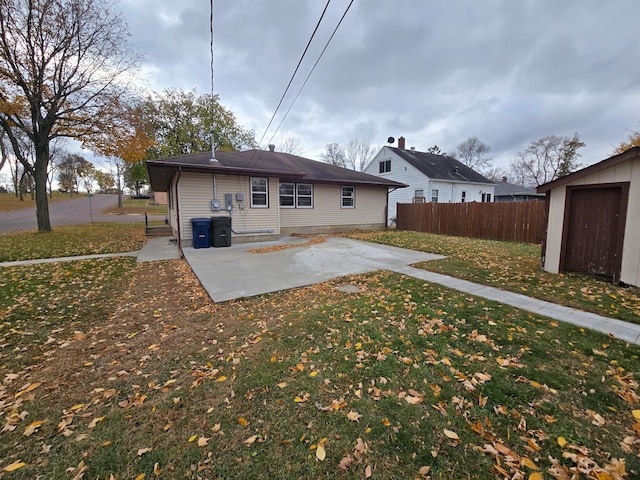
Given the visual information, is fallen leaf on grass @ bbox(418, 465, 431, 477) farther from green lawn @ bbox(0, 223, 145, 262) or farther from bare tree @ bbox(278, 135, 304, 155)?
bare tree @ bbox(278, 135, 304, 155)

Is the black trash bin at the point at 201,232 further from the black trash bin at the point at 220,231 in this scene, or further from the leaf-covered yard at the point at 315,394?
the leaf-covered yard at the point at 315,394

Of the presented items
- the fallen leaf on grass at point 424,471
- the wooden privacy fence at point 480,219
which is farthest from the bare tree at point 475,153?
the fallen leaf on grass at point 424,471

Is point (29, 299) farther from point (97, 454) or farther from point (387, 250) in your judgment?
point (387, 250)

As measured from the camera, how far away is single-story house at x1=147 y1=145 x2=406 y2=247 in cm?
980

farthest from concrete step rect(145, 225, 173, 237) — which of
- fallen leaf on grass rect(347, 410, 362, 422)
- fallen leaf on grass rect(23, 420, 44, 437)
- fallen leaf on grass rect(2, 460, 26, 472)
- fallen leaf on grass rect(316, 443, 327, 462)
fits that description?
fallen leaf on grass rect(316, 443, 327, 462)

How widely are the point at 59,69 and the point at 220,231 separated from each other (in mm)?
11310

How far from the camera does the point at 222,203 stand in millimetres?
10406

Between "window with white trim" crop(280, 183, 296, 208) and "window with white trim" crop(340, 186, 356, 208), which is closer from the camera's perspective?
"window with white trim" crop(280, 183, 296, 208)

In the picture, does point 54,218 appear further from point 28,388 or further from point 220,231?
point 28,388

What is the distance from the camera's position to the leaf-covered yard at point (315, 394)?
1.73 m

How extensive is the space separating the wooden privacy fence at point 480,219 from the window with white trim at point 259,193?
8.59 metres

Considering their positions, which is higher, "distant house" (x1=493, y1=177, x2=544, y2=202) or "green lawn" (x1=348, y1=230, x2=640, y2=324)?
"distant house" (x1=493, y1=177, x2=544, y2=202)

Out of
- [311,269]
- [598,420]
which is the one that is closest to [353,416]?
[598,420]

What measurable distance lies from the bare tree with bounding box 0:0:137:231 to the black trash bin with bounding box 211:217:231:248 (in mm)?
9289
